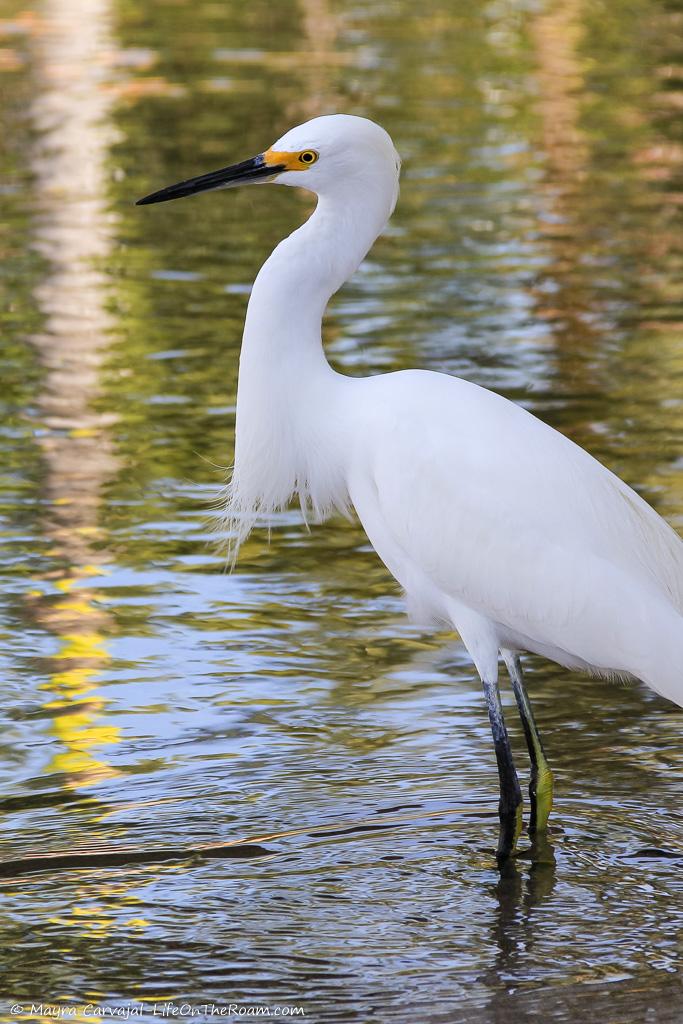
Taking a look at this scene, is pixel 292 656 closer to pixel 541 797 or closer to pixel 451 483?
pixel 541 797

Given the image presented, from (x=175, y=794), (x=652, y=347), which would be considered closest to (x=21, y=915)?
(x=175, y=794)

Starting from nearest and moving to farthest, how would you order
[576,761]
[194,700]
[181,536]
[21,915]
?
[21,915], [576,761], [194,700], [181,536]

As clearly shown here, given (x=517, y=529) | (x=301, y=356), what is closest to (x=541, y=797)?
(x=517, y=529)

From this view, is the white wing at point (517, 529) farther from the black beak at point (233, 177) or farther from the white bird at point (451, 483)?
the black beak at point (233, 177)

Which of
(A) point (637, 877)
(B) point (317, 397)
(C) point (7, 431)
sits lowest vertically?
Result: (A) point (637, 877)

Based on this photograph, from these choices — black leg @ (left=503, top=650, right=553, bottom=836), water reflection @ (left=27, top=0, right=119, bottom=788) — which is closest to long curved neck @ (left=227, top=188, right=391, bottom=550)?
black leg @ (left=503, top=650, right=553, bottom=836)

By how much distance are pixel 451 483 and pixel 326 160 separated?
77cm

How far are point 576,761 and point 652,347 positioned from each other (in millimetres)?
4122

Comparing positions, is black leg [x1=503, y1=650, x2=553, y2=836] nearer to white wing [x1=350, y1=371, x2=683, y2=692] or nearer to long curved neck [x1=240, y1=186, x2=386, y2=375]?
white wing [x1=350, y1=371, x2=683, y2=692]

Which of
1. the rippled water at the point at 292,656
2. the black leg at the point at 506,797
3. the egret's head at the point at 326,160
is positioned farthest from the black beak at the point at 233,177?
the rippled water at the point at 292,656

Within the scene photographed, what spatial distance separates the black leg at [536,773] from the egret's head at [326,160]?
116 cm

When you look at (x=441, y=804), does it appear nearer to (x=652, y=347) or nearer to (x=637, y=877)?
(x=637, y=877)

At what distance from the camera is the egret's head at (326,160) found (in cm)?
404

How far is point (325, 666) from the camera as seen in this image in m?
5.17
